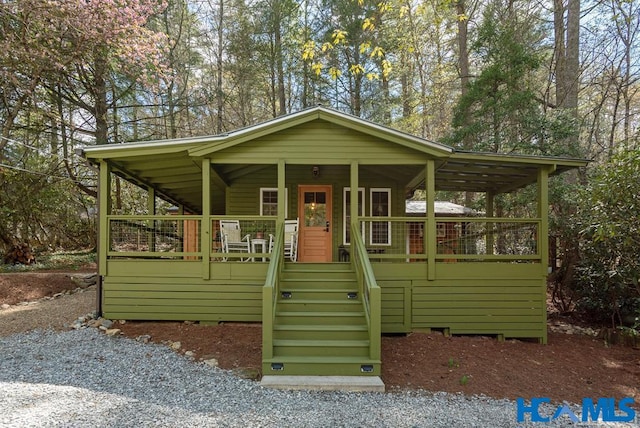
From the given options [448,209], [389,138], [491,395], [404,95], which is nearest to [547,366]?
[491,395]

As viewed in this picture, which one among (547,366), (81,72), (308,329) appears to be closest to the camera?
(308,329)

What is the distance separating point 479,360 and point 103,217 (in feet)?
21.5

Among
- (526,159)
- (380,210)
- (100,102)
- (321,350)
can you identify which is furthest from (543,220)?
(100,102)

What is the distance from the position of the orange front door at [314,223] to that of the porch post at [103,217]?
3942 mm

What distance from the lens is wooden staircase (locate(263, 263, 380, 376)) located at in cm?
427

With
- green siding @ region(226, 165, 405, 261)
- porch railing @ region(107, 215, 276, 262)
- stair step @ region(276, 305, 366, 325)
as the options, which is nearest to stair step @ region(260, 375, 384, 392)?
stair step @ region(276, 305, 366, 325)

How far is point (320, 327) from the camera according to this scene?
15.7 feet

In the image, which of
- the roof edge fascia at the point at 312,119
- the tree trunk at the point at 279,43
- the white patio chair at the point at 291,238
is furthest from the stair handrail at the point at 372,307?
the tree trunk at the point at 279,43

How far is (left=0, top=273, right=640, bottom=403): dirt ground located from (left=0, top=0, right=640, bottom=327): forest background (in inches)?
66.3

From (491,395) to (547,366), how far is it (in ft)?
5.30

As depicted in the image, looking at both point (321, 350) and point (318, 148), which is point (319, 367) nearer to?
point (321, 350)

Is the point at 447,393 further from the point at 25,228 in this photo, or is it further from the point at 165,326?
the point at 25,228

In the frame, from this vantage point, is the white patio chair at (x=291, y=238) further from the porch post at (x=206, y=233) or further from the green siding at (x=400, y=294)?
the porch post at (x=206, y=233)

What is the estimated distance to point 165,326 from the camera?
6152 mm
